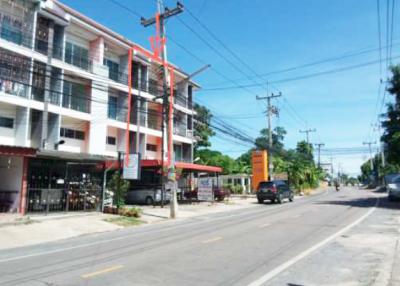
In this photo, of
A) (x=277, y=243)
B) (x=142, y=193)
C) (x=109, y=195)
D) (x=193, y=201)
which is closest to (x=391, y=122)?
(x=193, y=201)

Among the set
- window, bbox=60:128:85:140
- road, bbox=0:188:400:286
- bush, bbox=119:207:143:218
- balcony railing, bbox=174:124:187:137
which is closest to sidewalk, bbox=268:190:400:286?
Result: road, bbox=0:188:400:286

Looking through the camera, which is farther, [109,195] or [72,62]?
[72,62]

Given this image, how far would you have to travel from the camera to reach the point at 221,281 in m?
7.17

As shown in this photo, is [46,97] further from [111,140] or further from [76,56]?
[111,140]

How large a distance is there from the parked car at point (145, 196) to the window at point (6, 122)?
10.2 meters

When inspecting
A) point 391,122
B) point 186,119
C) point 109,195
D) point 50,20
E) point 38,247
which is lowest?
point 38,247

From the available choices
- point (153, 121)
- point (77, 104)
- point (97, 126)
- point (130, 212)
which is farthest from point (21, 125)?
point (153, 121)

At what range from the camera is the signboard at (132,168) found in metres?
22.9

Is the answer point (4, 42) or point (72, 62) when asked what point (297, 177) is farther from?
point (4, 42)

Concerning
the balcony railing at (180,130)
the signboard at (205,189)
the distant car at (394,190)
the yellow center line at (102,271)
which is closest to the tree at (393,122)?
the distant car at (394,190)

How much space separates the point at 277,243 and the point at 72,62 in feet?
82.6

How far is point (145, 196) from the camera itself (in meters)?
31.8

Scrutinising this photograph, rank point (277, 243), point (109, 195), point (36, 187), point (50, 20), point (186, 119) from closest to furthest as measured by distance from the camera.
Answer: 1. point (277, 243)
2. point (36, 187)
3. point (109, 195)
4. point (50, 20)
5. point (186, 119)

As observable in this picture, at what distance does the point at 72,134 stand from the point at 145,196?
7.63m
